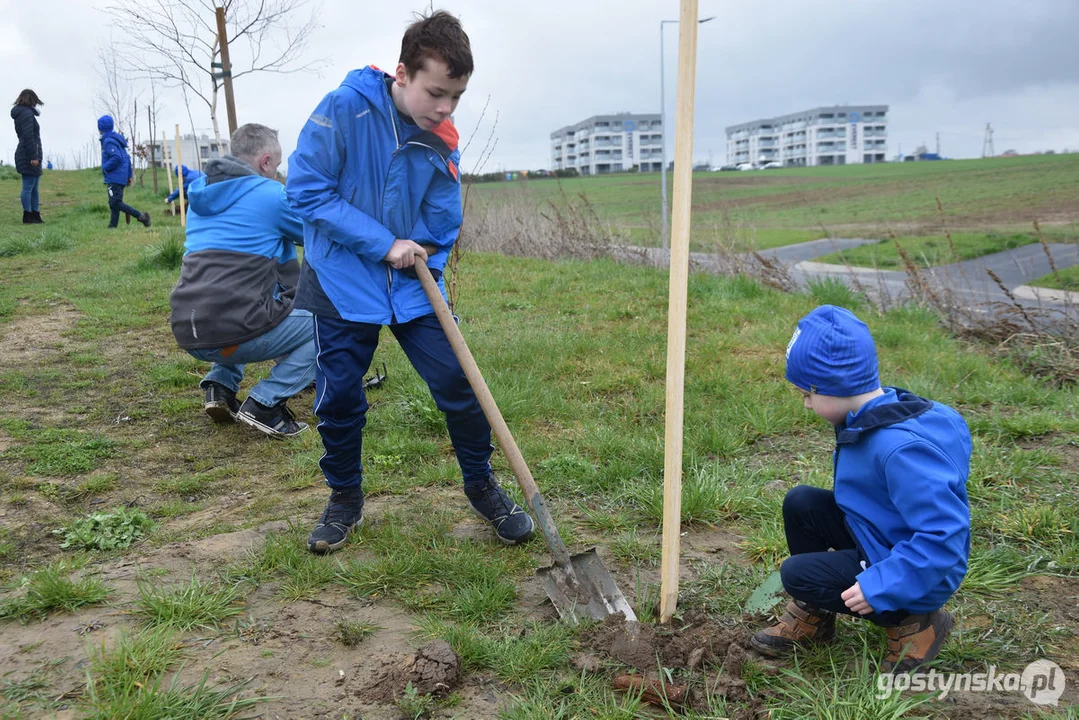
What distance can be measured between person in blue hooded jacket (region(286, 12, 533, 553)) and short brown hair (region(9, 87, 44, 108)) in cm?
1305

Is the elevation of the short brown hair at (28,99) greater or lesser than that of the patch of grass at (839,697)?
greater

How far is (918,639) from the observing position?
2260 mm

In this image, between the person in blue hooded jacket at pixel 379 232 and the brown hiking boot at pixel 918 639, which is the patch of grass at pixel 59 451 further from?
the brown hiking boot at pixel 918 639

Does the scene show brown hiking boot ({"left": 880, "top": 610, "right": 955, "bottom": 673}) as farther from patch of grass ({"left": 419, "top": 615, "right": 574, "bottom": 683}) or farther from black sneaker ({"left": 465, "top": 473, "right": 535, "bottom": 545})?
black sneaker ({"left": 465, "top": 473, "right": 535, "bottom": 545})

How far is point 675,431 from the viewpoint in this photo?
249 centimetres

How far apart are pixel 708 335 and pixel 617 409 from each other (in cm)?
193

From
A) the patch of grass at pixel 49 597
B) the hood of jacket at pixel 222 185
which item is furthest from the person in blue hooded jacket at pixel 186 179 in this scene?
the patch of grass at pixel 49 597

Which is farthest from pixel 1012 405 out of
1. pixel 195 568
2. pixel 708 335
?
pixel 195 568

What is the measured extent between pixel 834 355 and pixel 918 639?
33.1 inches

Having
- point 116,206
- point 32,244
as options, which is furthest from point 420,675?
point 116,206

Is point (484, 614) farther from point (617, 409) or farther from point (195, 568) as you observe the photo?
point (617, 409)

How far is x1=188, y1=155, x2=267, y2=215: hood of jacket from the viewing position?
4.43 m

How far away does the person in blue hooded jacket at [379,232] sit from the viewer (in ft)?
9.75

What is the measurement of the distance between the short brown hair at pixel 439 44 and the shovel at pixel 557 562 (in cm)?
71
